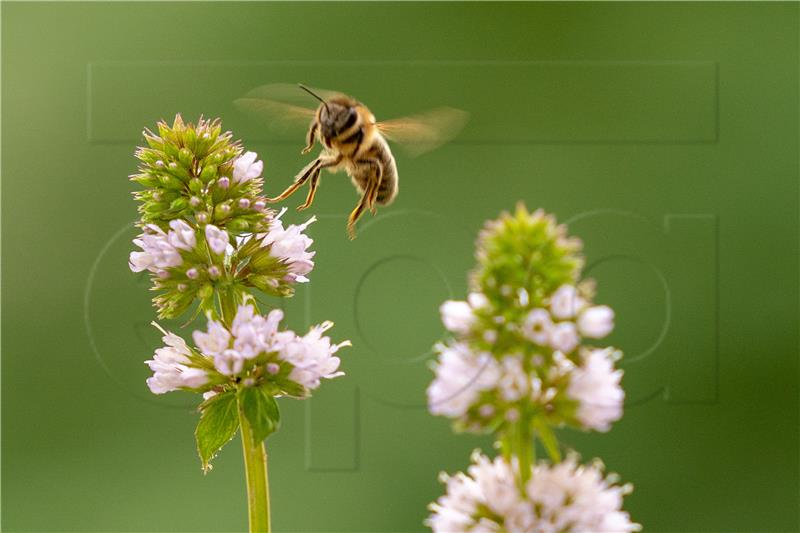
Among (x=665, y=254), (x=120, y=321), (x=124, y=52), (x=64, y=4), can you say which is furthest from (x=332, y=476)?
(x=64, y=4)

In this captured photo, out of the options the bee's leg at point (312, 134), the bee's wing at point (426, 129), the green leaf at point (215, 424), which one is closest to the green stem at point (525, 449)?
the green leaf at point (215, 424)

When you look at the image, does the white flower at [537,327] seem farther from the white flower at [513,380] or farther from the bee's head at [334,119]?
the bee's head at [334,119]


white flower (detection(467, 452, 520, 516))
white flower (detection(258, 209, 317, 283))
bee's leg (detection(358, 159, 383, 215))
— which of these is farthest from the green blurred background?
white flower (detection(467, 452, 520, 516))

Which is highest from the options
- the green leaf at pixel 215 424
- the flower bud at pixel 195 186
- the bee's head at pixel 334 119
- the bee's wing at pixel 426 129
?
the bee's head at pixel 334 119

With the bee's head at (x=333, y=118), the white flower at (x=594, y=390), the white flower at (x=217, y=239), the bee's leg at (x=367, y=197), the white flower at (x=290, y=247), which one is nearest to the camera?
the white flower at (x=594, y=390)

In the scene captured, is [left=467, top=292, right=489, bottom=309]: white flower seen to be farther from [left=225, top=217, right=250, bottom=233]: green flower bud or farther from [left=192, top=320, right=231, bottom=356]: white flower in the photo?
[left=225, top=217, right=250, bottom=233]: green flower bud

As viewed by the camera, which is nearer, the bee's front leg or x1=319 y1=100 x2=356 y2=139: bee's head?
the bee's front leg

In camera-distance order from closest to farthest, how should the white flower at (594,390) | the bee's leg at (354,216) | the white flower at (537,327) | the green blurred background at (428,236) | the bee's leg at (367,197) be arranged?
the white flower at (537,327)
the white flower at (594,390)
the bee's leg at (354,216)
the bee's leg at (367,197)
the green blurred background at (428,236)
